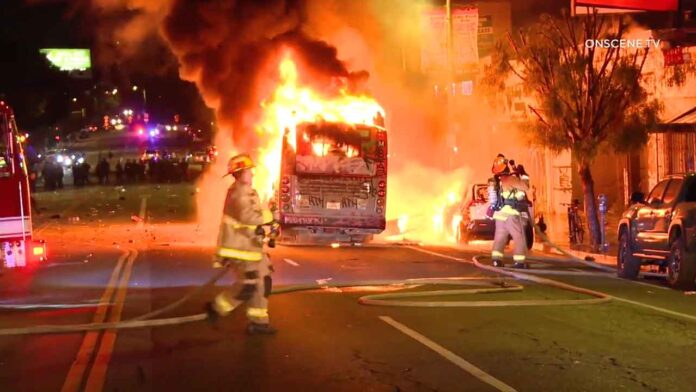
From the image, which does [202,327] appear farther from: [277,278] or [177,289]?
[277,278]

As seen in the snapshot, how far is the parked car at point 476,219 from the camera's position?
69.1 ft

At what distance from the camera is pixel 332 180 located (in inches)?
794

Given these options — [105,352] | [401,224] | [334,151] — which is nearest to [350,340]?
A: [105,352]

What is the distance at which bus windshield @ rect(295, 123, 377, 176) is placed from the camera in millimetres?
20156

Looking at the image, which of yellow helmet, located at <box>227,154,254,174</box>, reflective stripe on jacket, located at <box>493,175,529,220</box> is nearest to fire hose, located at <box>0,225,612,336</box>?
yellow helmet, located at <box>227,154,254,174</box>

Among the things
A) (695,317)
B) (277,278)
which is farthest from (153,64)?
(695,317)

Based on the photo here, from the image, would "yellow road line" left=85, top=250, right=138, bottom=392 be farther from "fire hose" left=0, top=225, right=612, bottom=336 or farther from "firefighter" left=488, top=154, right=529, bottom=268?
"firefighter" left=488, top=154, right=529, bottom=268

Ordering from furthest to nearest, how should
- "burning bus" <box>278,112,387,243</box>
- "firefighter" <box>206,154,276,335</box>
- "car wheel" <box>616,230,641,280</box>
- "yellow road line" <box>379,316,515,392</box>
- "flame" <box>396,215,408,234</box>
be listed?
"flame" <box>396,215,408,234</box>
"burning bus" <box>278,112,387,243</box>
"car wheel" <box>616,230,641,280</box>
"firefighter" <box>206,154,276,335</box>
"yellow road line" <box>379,316,515,392</box>

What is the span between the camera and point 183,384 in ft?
23.8

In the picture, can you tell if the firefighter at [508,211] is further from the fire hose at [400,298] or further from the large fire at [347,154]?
the large fire at [347,154]

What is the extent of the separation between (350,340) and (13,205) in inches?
317

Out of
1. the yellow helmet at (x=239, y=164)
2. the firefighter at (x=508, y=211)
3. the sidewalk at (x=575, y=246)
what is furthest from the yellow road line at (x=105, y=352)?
the sidewalk at (x=575, y=246)

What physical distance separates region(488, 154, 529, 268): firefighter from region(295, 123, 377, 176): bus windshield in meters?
5.42

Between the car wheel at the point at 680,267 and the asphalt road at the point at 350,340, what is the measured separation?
30cm
